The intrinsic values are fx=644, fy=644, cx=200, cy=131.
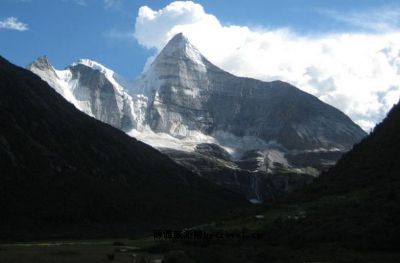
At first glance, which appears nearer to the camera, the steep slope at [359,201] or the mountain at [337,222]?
the mountain at [337,222]

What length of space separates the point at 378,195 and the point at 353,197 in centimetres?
594

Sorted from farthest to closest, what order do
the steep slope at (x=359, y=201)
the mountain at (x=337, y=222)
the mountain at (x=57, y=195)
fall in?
1. the mountain at (x=57, y=195)
2. the steep slope at (x=359, y=201)
3. the mountain at (x=337, y=222)

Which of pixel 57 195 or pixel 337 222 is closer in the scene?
pixel 337 222

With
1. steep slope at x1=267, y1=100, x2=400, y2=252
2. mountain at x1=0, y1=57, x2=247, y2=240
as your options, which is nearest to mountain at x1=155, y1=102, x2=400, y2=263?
steep slope at x1=267, y1=100, x2=400, y2=252

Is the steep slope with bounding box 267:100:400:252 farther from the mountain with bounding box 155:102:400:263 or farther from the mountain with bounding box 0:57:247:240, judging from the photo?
the mountain with bounding box 0:57:247:240

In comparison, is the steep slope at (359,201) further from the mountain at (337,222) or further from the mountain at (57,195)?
the mountain at (57,195)

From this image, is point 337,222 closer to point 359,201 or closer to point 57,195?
point 359,201

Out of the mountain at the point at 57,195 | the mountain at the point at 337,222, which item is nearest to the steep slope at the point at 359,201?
the mountain at the point at 337,222

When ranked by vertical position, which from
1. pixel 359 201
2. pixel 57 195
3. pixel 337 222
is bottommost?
pixel 337 222

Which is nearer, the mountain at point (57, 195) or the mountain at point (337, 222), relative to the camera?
the mountain at point (337, 222)

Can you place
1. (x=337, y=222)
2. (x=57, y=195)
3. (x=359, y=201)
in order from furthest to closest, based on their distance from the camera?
(x=57, y=195) → (x=359, y=201) → (x=337, y=222)

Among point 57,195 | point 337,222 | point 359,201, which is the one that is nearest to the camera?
point 337,222

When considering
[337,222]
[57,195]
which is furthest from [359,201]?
[57,195]

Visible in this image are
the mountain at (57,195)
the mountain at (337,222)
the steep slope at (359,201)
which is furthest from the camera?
the mountain at (57,195)
